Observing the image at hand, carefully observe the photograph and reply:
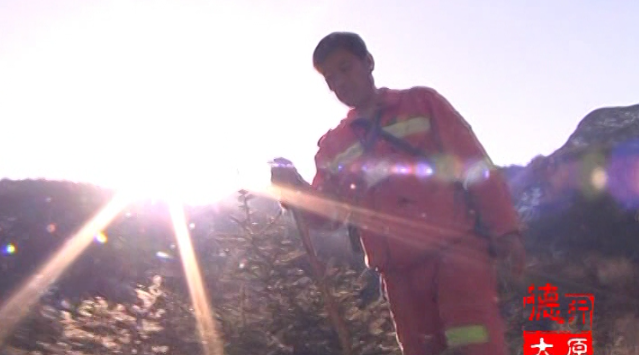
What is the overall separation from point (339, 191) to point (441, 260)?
669 millimetres

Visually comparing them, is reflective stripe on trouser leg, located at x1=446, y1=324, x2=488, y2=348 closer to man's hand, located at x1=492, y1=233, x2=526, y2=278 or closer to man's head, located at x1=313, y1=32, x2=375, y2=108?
man's hand, located at x1=492, y1=233, x2=526, y2=278

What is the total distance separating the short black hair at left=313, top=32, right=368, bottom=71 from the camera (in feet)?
11.7

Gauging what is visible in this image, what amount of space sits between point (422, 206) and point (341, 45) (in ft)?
2.59

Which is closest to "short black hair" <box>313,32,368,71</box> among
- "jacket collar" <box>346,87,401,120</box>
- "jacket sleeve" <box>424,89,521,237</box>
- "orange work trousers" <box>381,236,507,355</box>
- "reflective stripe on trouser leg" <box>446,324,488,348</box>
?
"jacket collar" <box>346,87,401,120</box>

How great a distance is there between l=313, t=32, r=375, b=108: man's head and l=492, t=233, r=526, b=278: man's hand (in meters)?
0.86

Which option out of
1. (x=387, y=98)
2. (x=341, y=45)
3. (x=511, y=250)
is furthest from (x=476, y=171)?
(x=341, y=45)

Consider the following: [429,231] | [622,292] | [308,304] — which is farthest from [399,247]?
[622,292]

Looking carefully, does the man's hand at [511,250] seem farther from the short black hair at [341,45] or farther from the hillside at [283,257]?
the short black hair at [341,45]

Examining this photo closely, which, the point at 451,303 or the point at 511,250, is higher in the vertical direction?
the point at 511,250

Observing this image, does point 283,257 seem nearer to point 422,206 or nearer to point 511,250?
point 422,206

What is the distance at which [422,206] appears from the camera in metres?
3.32

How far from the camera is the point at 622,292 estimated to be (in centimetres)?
1745

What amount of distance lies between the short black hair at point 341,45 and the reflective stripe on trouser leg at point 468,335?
124 centimetres

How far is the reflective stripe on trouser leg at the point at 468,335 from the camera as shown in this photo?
10.2ft
